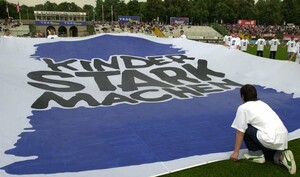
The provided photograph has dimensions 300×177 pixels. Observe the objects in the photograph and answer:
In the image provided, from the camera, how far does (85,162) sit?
3.64m

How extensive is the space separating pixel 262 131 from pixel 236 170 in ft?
1.91

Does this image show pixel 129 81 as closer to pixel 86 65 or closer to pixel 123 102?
pixel 123 102

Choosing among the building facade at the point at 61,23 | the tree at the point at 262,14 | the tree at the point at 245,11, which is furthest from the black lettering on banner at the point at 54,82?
the tree at the point at 262,14

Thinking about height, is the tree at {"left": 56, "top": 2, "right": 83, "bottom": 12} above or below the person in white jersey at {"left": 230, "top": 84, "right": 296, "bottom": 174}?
A: above

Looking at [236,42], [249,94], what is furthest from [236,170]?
[236,42]

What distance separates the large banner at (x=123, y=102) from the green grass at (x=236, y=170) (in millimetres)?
144

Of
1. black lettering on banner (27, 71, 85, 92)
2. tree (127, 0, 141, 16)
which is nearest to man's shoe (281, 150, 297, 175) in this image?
black lettering on banner (27, 71, 85, 92)

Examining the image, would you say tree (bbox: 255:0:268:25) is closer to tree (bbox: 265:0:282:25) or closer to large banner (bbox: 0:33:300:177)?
tree (bbox: 265:0:282:25)

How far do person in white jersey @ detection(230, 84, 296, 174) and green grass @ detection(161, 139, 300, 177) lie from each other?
77 mm

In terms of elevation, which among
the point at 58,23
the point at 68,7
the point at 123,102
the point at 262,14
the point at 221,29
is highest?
the point at 68,7

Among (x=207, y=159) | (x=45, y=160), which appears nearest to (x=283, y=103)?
(x=207, y=159)

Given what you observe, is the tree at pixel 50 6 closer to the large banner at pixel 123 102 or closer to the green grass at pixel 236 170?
the large banner at pixel 123 102

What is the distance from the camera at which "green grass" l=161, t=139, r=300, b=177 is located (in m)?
3.38

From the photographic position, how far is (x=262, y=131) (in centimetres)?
344
